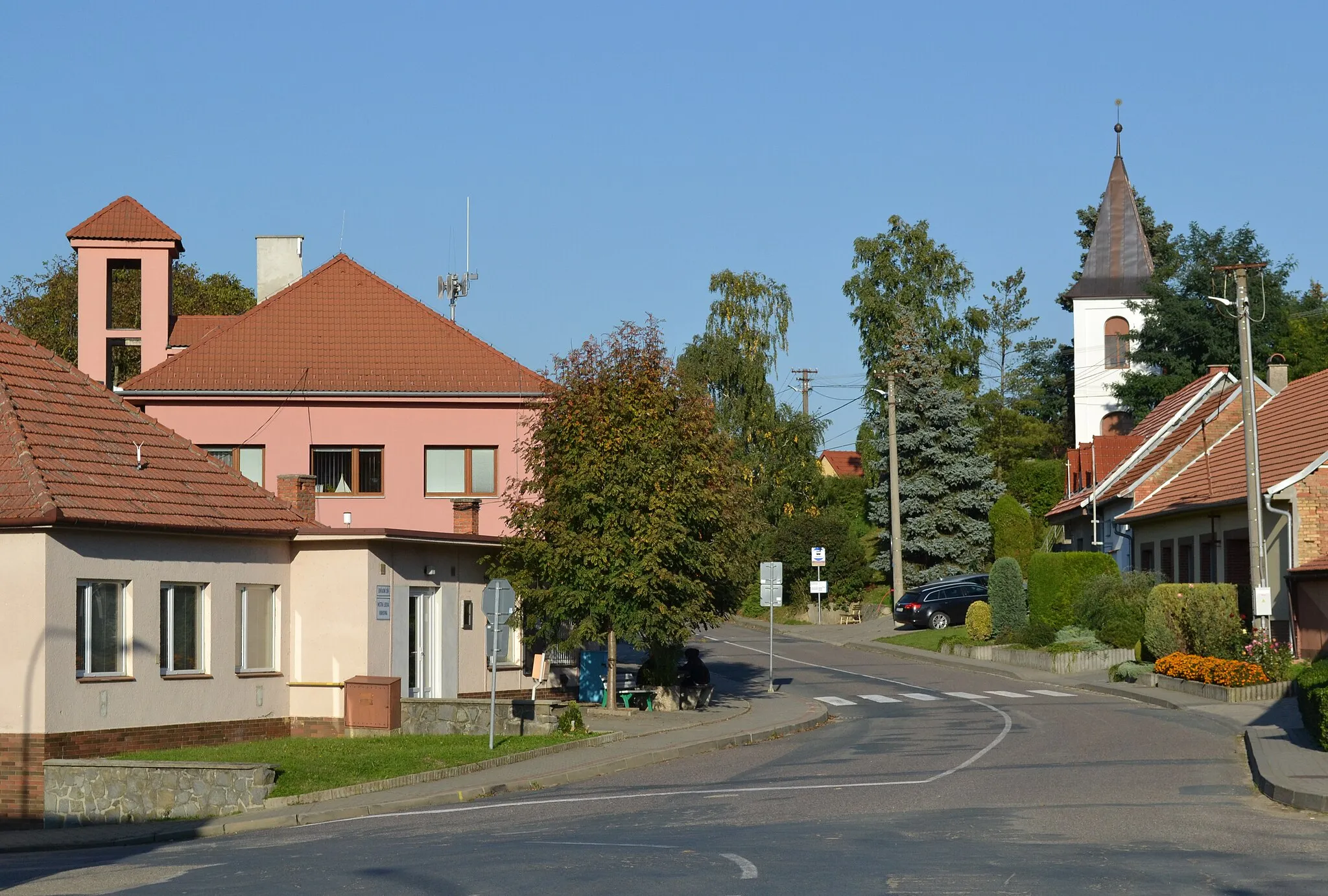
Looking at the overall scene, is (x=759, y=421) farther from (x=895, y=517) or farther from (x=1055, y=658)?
(x=1055, y=658)

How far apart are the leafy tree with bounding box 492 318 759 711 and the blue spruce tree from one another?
33900 millimetres

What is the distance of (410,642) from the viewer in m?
27.2

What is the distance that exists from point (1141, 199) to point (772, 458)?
33.4 m

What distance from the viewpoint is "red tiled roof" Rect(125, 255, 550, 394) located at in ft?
124

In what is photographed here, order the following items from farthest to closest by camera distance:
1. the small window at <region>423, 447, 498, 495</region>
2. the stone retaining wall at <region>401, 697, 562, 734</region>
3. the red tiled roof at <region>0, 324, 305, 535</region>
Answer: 1. the small window at <region>423, 447, 498, 495</region>
2. the stone retaining wall at <region>401, 697, 562, 734</region>
3. the red tiled roof at <region>0, 324, 305, 535</region>

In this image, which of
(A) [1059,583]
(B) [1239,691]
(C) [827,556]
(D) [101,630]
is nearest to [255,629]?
(D) [101,630]

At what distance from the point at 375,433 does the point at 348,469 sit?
3.75ft

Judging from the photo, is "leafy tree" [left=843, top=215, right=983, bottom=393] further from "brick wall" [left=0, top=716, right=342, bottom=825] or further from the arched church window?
"brick wall" [left=0, top=716, right=342, bottom=825]

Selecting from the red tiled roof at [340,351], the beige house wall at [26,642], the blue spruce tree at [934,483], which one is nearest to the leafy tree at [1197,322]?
the blue spruce tree at [934,483]

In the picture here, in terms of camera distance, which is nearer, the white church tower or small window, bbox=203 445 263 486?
small window, bbox=203 445 263 486

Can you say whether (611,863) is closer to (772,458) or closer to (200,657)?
(200,657)

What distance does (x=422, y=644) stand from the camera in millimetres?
27625

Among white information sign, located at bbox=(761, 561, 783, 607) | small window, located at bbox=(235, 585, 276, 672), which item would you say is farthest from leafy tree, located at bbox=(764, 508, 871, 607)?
small window, located at bbox=(235, 585, 276, 672)

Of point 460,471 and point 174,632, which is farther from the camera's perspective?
point 460,471
